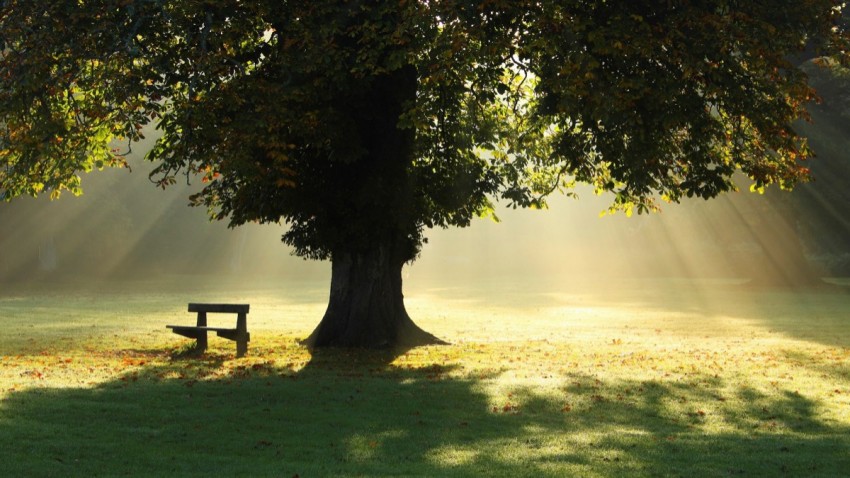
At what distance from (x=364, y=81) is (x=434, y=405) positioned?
6937 mm

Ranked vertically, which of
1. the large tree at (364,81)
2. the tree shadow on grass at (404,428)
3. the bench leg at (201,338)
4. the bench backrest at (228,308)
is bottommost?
the tree shadow on grass at (404,428)

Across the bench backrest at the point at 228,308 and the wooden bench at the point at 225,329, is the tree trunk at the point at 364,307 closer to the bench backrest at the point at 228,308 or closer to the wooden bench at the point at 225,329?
the wooden bench at the point at 225,329

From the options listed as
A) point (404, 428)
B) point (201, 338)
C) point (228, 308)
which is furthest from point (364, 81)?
point (404, 428)

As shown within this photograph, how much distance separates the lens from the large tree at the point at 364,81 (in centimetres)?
1579

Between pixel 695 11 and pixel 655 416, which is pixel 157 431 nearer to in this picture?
pixel 655 416

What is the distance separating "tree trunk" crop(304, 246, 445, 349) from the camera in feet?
69.9

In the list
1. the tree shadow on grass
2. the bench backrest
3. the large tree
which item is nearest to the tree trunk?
the large tree

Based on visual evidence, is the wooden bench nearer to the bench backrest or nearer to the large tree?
the bench backrest

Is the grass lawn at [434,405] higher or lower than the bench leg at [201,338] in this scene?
lower

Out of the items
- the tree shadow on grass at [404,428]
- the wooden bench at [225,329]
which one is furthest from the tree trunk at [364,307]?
the tree shadow on grass at [404,428]

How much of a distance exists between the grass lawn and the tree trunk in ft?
3.22

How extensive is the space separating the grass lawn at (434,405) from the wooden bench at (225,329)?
1.64 ft

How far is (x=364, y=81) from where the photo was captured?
18000 mm

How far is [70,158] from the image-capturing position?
19094 millimetres
